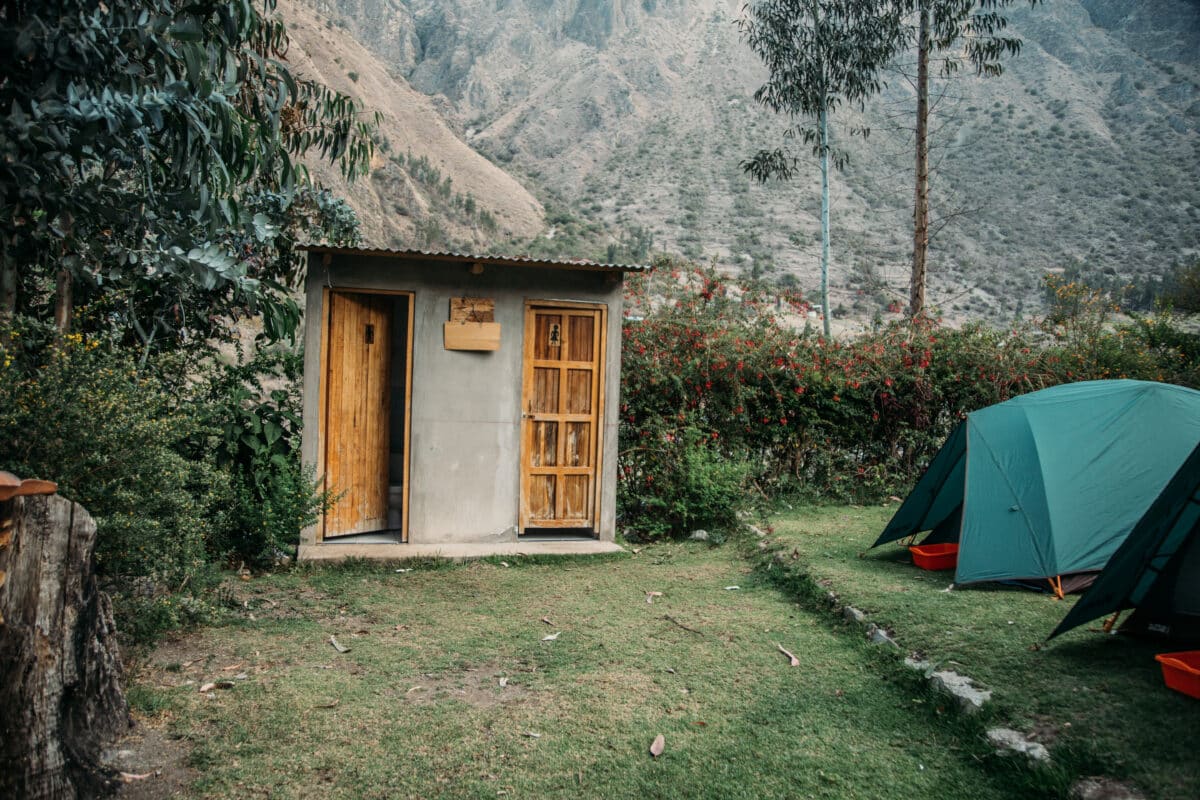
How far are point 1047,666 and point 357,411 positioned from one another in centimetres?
599

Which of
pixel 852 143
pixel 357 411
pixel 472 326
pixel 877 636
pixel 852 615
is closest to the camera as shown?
pixel 877 636

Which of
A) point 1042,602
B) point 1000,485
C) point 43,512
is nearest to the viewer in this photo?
point 43,512

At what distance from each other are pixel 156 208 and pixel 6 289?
134 cm

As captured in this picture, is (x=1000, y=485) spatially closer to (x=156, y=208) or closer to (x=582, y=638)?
(x=582, y=638)

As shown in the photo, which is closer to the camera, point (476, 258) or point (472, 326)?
point (476, 258)

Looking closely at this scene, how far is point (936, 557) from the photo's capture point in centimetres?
679

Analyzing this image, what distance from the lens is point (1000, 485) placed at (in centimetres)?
617

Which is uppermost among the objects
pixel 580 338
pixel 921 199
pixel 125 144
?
pixel 921 199

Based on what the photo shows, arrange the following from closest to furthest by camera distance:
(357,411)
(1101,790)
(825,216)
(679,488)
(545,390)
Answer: (1101,790) < (357,411) < (545,390) < (679,488) < (825,216)

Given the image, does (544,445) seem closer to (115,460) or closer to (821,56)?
(115,460)

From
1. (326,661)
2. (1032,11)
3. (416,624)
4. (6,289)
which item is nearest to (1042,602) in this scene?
(416,624)

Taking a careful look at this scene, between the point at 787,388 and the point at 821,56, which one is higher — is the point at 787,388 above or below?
below

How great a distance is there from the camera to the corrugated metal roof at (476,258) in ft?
23.3

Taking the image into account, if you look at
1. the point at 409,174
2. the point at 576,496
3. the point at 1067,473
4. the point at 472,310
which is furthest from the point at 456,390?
the point at 409,174
